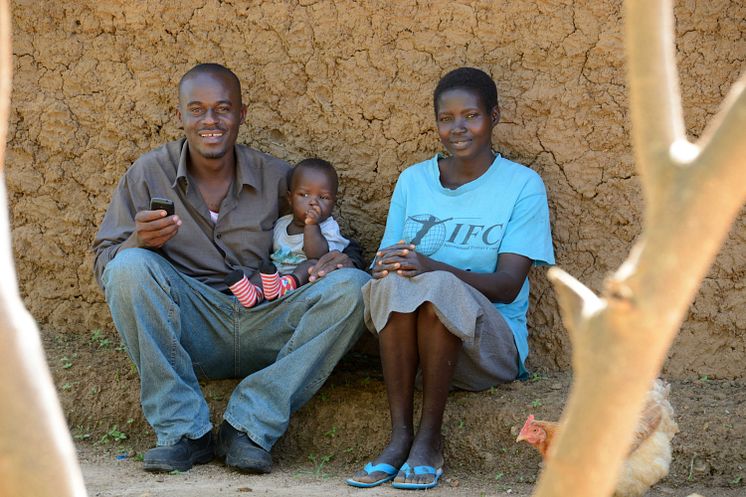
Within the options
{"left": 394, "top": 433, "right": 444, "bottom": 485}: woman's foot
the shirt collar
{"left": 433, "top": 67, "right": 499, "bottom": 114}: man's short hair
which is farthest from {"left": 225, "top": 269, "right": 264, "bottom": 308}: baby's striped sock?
{"left": 433, "top": 67, "right": 499, "bottom": 114}: man's short hair

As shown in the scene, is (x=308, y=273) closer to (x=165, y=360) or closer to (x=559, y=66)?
(x=165, y=360)

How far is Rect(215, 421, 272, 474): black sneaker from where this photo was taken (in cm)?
359

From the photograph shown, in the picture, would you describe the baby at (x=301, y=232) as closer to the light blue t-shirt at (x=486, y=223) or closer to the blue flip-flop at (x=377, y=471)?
the light blue t-shirt at (x=486, y=223)

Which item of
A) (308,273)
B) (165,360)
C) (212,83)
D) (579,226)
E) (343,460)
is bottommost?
(343,460)

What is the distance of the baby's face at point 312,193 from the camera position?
4051mm

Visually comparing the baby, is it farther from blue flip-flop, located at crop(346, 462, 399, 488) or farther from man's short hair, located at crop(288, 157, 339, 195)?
blue flip-flop, located at crop(346, 462, 399, 488)

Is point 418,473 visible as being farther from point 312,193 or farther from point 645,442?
point 312,193

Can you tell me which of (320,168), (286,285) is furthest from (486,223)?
(286,285)

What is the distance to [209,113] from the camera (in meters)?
4.04

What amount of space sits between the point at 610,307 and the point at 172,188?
3.10 metres

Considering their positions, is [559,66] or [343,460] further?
[559,66]

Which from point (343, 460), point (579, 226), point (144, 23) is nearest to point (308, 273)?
point (343, 460)

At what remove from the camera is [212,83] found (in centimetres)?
406

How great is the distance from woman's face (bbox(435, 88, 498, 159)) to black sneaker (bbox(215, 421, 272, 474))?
1.34 m
